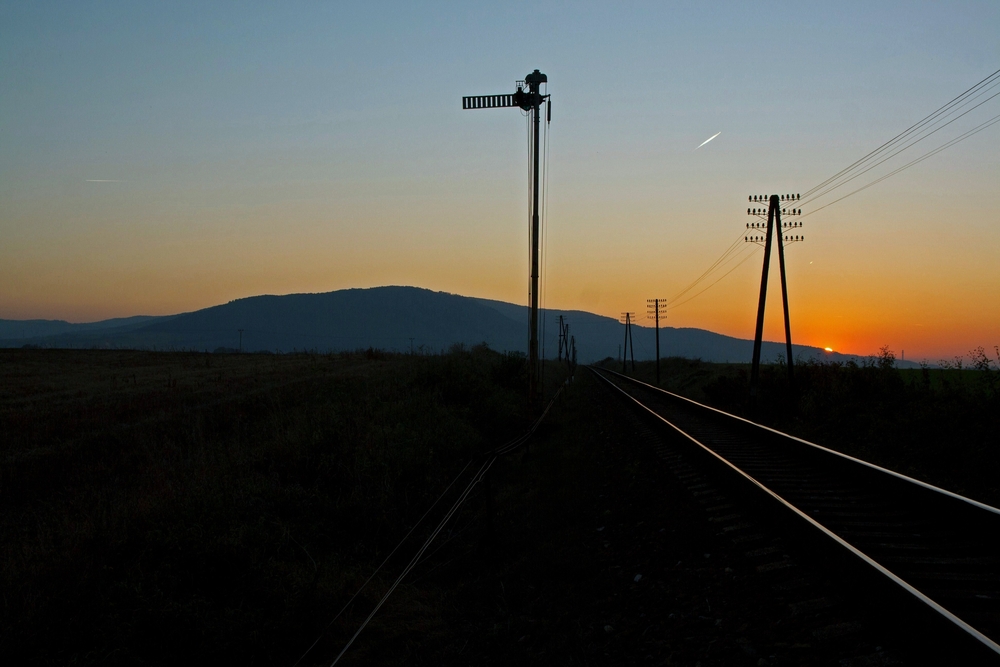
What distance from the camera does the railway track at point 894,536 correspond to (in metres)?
3.76

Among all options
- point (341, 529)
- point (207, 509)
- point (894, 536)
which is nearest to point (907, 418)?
point (894, 536)

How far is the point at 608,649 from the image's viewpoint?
452cm

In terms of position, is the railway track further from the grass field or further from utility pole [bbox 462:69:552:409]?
utility pole [bbox 462:69:552:409]

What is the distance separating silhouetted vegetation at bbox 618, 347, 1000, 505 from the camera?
10828 mm

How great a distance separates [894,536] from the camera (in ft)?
19.3

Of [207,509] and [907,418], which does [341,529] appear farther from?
[907,418]

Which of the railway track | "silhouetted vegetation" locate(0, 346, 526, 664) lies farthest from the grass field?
the railway track

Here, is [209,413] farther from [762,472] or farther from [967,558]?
[967,558]

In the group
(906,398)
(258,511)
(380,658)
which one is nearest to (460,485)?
(258,511)

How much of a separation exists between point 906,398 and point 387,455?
13804mm

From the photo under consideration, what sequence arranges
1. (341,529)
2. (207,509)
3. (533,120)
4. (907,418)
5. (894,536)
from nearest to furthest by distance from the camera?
(894,536) → (207,509) → (341,529) → (907,418) → (533,120)

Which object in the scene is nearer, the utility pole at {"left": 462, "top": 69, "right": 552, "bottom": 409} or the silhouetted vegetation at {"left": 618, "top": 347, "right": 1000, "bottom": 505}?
the silhouetted vegetation at {"left": 618, "top": 347, "right": 1000, "bottom": 505}

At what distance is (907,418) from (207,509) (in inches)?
557

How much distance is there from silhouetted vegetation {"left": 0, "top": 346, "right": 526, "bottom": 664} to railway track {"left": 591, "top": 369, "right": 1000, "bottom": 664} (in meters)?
4.48
